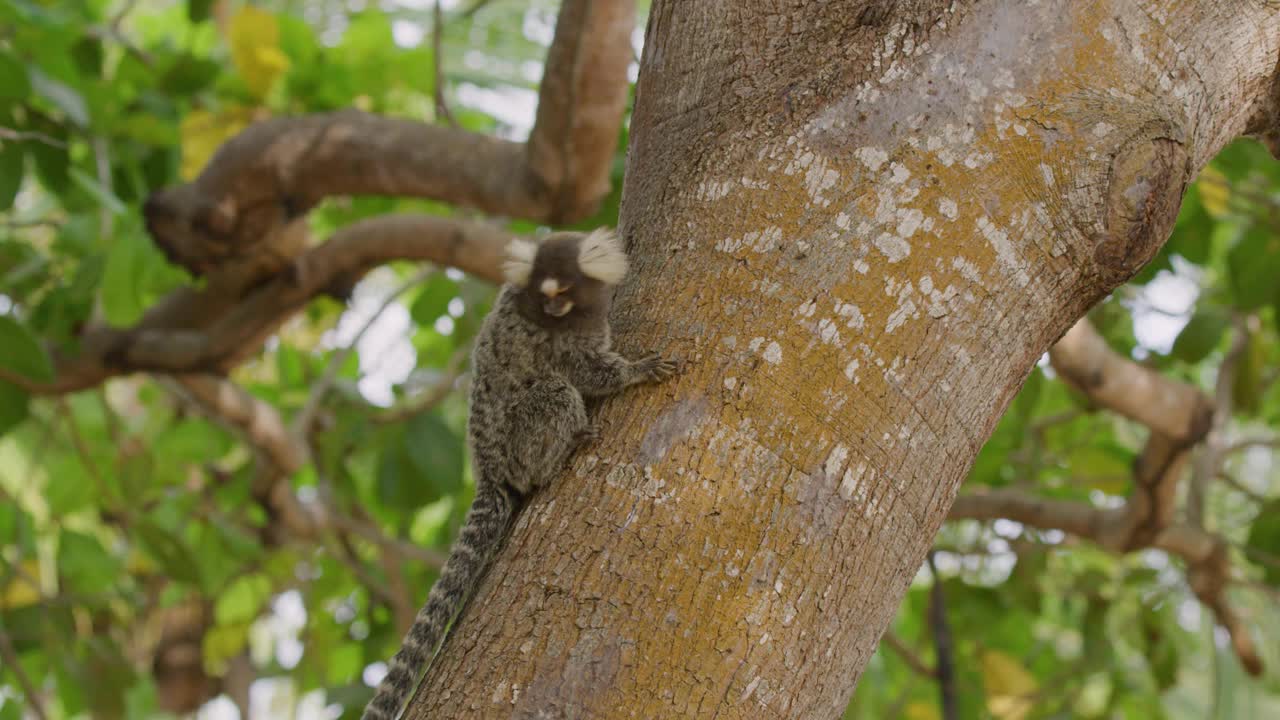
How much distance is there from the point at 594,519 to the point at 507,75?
3.66 metres

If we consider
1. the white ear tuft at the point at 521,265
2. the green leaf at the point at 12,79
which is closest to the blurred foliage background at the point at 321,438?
the green leaf at the point at 12,79

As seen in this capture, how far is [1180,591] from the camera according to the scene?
4.58m

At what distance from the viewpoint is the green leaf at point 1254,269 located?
11.6 feet

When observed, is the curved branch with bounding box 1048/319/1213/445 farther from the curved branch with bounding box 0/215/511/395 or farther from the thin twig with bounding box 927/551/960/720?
the curved branch with bounding box 0/215/511/395

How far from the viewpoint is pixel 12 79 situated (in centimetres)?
295

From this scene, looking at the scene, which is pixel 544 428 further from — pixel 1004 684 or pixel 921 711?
pixel 921 711

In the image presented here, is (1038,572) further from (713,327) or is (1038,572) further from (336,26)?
(336,26)

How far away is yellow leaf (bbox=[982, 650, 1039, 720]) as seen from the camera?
4.18m

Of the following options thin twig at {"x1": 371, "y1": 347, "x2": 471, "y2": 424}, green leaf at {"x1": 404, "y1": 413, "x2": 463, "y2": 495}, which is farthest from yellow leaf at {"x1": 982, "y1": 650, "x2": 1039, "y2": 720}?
thin twig at {"x1": 371, "y1": 347, "x2": 471, "y2": 424}

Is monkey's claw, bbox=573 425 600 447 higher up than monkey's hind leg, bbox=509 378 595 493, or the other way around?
monkey's claw, bbox=573 425 600 447

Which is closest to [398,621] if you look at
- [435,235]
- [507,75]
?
[435,235]

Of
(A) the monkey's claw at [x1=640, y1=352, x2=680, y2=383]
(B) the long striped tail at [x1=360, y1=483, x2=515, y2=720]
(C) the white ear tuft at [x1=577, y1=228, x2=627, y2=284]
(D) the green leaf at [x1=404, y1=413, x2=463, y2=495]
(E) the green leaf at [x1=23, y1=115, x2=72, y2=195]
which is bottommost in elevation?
(D) the green leaf at [x1=404, y1=413, x2=463, y2=495]

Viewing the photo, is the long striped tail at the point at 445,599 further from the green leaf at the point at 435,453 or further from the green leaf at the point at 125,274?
the green leaf at the point at 125,274

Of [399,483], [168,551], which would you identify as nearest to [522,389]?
[399,483]
